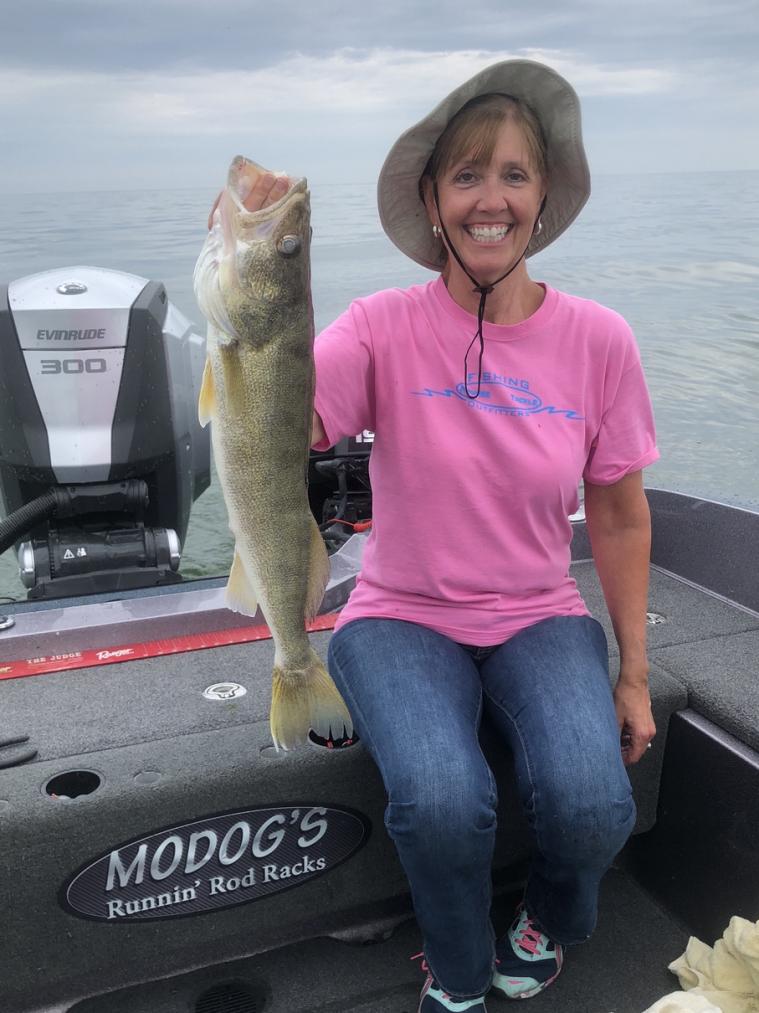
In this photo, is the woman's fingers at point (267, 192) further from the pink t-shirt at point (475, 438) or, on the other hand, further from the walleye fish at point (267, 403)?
the pink t-shirt at point (475, 438)

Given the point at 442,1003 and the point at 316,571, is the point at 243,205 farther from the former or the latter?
the point at 442,1003

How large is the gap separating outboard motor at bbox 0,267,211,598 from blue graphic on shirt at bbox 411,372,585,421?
1624 mm

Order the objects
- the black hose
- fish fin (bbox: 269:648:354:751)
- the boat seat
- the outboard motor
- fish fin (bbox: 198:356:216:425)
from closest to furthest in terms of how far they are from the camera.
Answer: fish fin (bbox: 198:356:216:425) < fish fin (bbox: 269:648:354:751) < the boat seat < the black hose < the outboard motor

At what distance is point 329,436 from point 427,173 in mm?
684

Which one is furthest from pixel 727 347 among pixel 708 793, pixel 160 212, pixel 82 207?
pixel 82 207

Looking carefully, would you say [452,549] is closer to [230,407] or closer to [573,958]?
[230,407]

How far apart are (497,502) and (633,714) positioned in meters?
0.59

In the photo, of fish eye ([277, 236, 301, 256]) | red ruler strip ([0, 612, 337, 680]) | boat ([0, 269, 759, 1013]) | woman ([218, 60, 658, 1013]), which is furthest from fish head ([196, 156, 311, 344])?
red ruler strip ([0, 612, 337, 680])

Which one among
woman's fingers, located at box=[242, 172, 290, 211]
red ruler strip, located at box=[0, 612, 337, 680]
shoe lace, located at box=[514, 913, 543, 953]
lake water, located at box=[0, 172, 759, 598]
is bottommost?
lake water, located at box=[0, 172, 759, 598]

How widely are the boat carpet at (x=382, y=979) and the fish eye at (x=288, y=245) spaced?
64.0 inches

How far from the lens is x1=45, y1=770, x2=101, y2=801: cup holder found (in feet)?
6.20

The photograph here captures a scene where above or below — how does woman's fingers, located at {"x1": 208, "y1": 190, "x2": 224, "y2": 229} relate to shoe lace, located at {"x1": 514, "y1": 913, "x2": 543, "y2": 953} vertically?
above

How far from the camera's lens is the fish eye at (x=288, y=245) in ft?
4.83

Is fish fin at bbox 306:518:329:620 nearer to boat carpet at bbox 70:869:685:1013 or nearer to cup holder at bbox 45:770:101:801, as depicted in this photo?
cup holder at bbox 45:770:101:801
